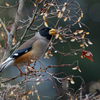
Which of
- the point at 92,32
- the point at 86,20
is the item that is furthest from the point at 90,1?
the point at 92,32

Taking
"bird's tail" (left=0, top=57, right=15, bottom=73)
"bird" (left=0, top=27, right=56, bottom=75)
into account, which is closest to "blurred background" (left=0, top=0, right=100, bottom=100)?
"bird" (left=0, top=27, right=56, bottom=75)

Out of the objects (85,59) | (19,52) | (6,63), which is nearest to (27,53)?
(19,52)

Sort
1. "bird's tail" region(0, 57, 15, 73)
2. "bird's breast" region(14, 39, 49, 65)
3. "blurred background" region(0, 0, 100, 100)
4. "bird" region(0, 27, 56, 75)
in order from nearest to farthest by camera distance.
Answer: "bird's tail" region(0, 57, 15, 73) → "bird" region(0, 27, 56, 75) → "bird's breast" region(14, 39, 49, 65) → "blurred background" region(0, 0, 100, 100)

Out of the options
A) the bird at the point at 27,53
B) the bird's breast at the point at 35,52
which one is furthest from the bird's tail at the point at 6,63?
the bird's breast at the point at 35,52

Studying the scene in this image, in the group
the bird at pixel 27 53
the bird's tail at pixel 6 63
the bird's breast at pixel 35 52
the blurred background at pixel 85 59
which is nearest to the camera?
the bird's tail at pixel 6 63

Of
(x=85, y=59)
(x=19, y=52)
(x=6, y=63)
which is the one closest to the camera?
(x=6, y=63)

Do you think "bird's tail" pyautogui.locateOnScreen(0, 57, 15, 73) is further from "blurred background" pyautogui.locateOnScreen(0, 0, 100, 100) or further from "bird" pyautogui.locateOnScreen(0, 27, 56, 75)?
"blurred background" pyautogui.locateOnScreen(0, 0, 100, 100)

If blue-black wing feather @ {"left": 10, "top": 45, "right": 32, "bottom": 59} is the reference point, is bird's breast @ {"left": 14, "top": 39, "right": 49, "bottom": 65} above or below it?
below

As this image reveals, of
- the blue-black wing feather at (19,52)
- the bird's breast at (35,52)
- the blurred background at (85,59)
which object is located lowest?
the blurred background at (85,59)

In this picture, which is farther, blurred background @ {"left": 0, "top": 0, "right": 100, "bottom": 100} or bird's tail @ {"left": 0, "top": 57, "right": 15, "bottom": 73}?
blurred background @ {"left": 0, "top": 0, "right": 100, "bottom": 100}

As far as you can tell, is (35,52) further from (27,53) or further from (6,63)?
(6,63)

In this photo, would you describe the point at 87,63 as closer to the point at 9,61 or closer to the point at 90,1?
the point at 90,1

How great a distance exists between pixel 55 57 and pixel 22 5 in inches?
184

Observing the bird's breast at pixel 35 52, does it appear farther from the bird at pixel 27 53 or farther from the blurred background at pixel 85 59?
the blurred background at pixel 85 59
